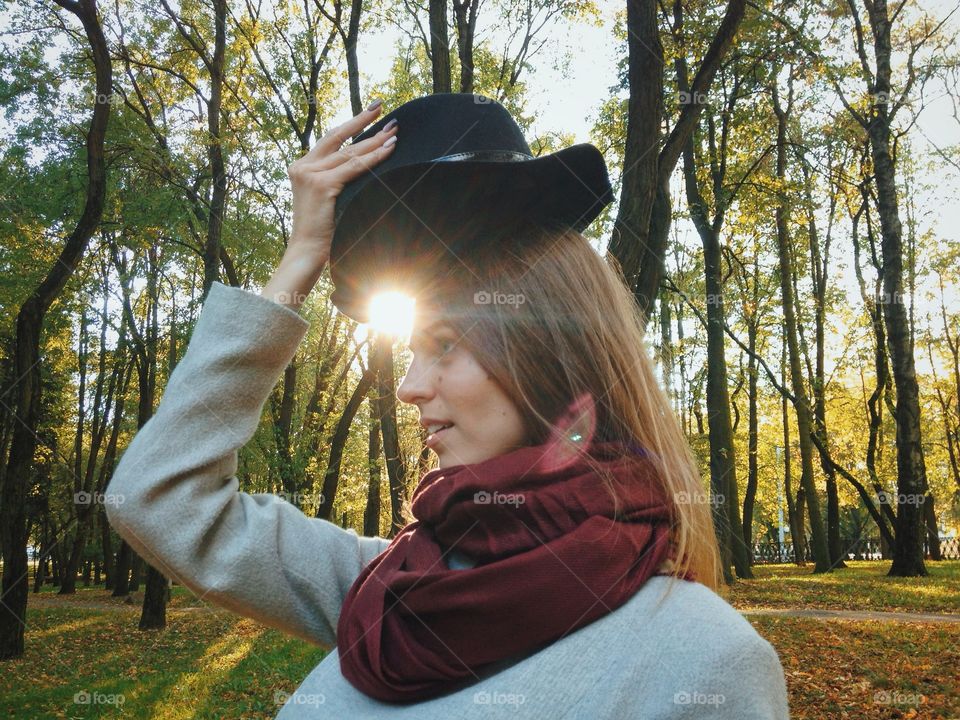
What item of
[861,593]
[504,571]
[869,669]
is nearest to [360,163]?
[504,571]

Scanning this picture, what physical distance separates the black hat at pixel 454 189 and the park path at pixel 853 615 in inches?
450

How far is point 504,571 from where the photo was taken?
1.38m

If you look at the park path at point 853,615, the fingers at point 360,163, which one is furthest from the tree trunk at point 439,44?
the park path at point 853,615

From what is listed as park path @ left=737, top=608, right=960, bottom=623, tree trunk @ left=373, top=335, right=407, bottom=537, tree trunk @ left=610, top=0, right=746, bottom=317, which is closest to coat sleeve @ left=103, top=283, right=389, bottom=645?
tree trunk @ left=610, top=0, right=746, bottom=317

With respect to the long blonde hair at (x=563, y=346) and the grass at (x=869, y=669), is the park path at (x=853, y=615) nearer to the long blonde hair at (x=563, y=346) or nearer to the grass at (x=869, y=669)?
the grass at (x=869, y=669)

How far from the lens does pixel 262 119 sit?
15.0 m

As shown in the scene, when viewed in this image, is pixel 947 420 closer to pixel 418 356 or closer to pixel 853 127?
pixel 853 127

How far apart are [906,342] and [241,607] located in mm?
15801

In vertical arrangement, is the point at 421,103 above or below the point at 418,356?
above

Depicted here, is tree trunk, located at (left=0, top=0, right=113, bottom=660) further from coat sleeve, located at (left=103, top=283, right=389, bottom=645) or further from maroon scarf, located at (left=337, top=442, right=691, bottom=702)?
maroon scarf, located at (left=337, top=442, right=691, bottom=702)

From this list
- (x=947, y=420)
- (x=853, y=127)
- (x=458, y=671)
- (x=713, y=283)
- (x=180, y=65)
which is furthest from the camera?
(x=947, y=420)

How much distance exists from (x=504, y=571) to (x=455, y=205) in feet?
2.54

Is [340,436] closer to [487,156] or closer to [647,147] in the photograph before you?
[647,147]

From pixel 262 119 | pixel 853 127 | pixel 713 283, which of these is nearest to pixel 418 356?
pixel 262 119
